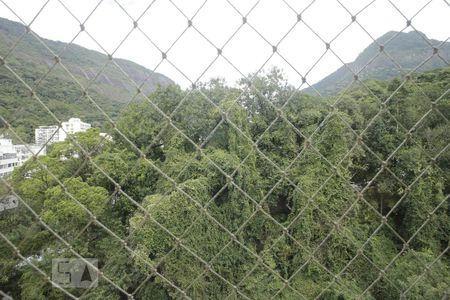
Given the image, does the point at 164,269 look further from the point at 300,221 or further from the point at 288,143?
the point at 288,143

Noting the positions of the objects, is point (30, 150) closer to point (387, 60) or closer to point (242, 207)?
point (387, 60)

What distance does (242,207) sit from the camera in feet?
19.0

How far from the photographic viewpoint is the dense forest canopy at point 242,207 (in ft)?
16.3

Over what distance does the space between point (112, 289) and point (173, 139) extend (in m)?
3.06

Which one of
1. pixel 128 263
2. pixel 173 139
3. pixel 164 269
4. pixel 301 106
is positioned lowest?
pixel 128 263

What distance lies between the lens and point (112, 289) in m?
4.91

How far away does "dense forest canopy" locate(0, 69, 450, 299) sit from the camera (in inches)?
196

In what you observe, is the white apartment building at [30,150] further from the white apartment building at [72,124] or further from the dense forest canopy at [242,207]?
the white apartment building at [72,124]

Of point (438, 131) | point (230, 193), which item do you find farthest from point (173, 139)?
point (438, 131)
